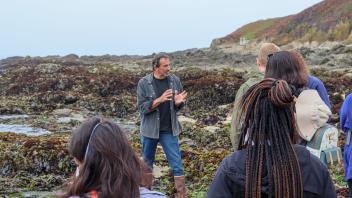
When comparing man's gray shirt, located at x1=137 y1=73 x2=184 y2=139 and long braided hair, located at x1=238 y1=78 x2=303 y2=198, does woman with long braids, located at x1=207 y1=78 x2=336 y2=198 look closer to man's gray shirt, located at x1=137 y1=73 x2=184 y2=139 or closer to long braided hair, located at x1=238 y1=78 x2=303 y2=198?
long braided hair, located at x1=238 y1=78 x2=303 y2=198

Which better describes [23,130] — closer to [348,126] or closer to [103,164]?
[348,126]

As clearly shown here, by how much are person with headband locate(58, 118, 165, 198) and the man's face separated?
487 cm

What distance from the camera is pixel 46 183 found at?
939cm

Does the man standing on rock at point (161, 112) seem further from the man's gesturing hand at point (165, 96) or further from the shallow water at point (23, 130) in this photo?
the shallow water at point (23, 130)

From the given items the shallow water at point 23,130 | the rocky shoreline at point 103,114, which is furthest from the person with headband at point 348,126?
the shallow water at point 23,130

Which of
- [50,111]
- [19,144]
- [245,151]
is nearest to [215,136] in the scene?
[19,144]

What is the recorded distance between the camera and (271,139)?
3182 millimetres

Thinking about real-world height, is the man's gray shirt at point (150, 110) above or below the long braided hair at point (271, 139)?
below

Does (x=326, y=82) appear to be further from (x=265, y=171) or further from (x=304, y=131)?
(x=265, y=171)

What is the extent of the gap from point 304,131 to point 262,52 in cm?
103

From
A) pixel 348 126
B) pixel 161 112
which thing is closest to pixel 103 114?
pixel 161 112

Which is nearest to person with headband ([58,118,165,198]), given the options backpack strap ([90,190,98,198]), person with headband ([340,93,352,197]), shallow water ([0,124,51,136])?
backpack strap ([90,190,98,198])

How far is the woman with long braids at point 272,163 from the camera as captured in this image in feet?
10.1

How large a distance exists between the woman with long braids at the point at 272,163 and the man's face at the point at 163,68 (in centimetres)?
457
